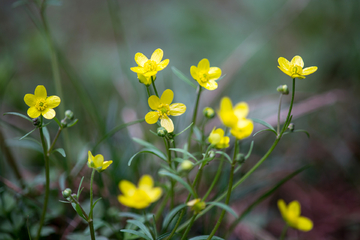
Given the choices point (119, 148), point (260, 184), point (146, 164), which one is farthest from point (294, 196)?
point (119, 148)

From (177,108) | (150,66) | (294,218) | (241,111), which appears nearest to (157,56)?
(150,66)

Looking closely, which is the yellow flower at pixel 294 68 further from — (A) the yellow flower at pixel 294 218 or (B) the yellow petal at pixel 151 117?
(A) the yellow flower at pixel 294 218

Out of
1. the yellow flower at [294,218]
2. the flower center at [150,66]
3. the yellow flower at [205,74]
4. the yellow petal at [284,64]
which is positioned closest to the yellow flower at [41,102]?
the flower center at [150,66]

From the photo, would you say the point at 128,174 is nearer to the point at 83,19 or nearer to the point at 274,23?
the point at 274,23

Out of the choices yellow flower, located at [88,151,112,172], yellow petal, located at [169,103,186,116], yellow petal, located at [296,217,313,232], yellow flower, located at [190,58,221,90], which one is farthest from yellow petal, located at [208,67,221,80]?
yellow petal, located at [296,217,313,232]

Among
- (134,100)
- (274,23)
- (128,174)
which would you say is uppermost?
(274,23)

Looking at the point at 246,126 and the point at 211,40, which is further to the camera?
the point at 211,40
